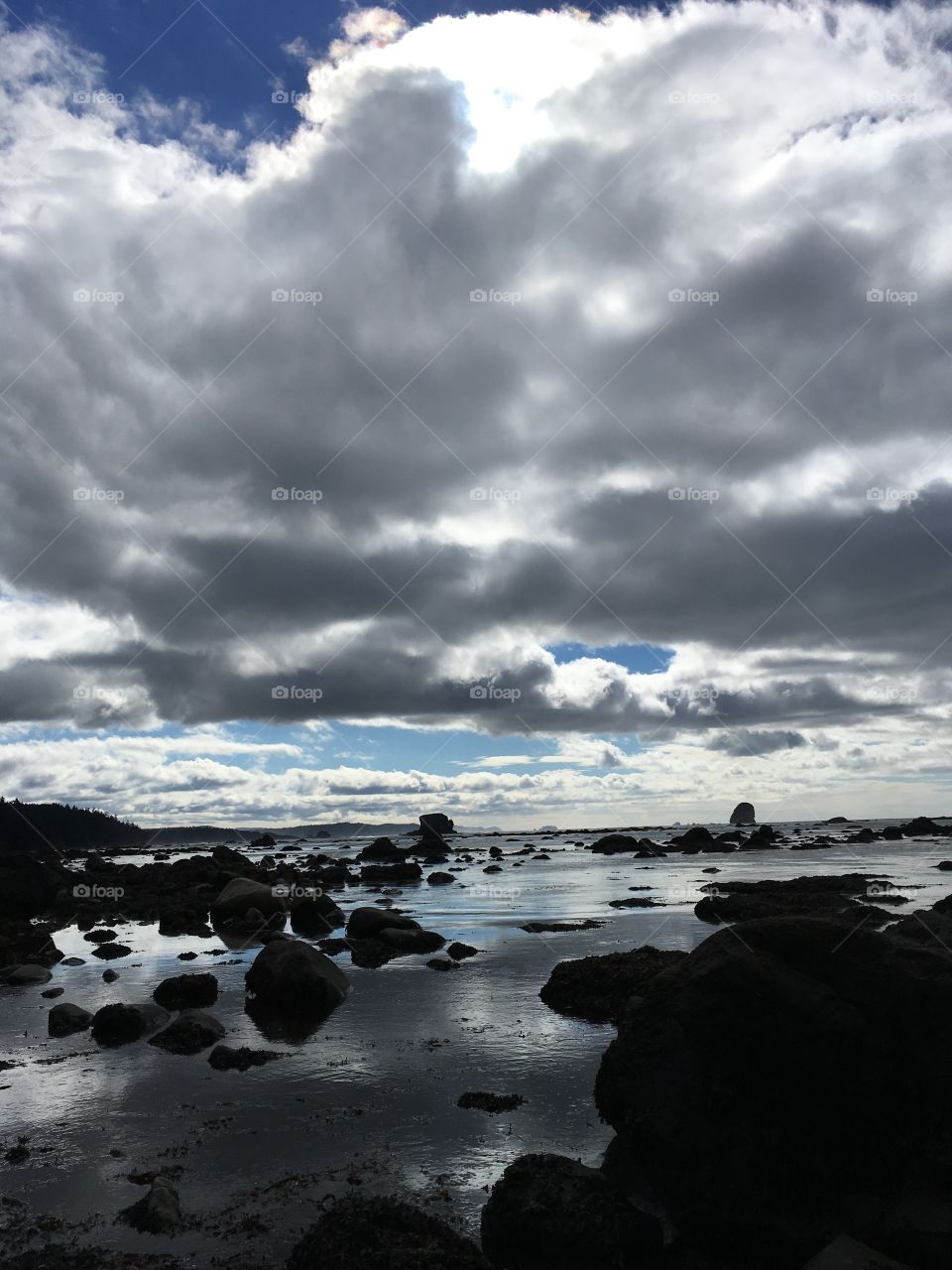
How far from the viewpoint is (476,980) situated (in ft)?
78.3

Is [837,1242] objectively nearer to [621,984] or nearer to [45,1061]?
[621,984]

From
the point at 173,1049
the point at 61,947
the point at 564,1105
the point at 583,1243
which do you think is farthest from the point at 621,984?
the point at 61,947

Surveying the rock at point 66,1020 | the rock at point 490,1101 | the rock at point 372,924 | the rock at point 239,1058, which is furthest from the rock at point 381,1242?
the rock at point 372,924

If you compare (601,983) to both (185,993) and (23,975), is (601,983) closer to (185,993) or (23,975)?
(185,993)

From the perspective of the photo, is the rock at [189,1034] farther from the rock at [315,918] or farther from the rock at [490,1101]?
the rock at [315,918]

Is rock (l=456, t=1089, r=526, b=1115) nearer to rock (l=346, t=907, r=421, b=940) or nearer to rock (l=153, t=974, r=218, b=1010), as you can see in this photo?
rock (l=153, t=974, r=218, b=1010)

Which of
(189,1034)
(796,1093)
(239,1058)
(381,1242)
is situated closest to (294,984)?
(189,1034)

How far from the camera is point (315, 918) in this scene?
118ft

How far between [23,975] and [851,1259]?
25166 millimetres

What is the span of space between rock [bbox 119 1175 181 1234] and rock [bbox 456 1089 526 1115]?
16.5 feet

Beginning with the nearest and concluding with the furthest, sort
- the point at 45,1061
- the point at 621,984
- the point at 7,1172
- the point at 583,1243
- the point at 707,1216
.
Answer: the point at 583,1243 < the point at 707,1216 < the point at 7,1172 < the point at 45,1061 < the point at 621,984

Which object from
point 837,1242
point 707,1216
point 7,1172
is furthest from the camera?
point 7,1172

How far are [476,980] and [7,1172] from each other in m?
14.6

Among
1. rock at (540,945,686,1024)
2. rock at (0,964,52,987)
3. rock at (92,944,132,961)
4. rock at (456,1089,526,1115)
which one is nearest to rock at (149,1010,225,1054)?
rock at (456,1089,526,1115)
